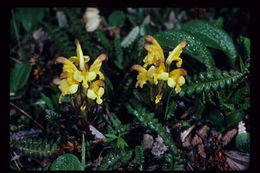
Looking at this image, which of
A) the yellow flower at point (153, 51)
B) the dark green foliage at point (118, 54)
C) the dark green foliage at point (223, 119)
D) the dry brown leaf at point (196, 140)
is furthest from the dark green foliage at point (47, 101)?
the dark green foliage at point (223, 119)

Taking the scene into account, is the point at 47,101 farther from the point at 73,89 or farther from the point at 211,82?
the point at 211,82

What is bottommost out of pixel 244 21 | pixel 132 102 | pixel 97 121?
pixel 97 121

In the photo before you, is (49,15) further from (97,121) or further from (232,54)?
(232,54)

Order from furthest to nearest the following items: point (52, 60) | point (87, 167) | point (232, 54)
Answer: point (52, 60) → point (232, 54) → point (87, 167)

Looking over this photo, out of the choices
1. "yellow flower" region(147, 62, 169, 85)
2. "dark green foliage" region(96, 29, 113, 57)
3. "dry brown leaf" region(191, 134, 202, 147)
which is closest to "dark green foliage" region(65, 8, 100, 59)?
"dark green foliage" region(96, 29, 113, 57)

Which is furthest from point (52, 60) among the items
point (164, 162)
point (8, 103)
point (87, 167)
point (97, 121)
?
point (164, 162)

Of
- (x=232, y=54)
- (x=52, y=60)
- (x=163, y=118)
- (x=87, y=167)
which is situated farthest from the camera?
(x=52, y=60)

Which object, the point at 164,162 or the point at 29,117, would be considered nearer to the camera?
the point at 164,162
